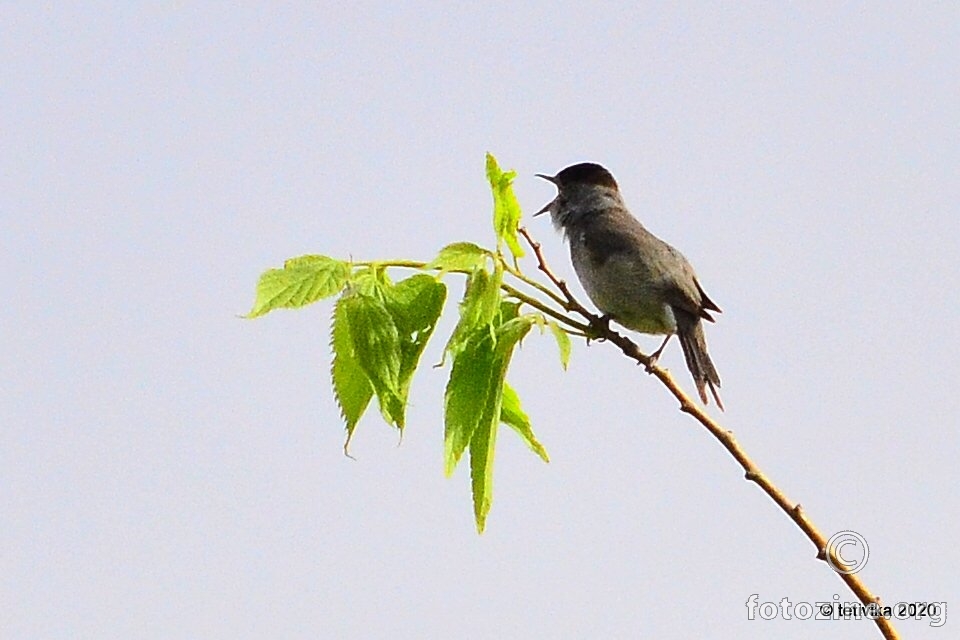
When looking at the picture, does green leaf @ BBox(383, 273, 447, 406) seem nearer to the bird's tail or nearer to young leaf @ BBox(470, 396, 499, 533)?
young leaf @ BBox(470, 396, 499, 533)

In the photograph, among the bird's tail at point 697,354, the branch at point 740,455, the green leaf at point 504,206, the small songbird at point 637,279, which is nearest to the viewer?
the branch at point 740,455

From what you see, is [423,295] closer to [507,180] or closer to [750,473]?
[507,180]

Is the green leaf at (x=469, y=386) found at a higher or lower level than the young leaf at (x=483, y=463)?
higher

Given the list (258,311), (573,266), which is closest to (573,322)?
(258,311)

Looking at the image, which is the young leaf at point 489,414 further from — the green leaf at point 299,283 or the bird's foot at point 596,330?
the green leaf at point 299,283

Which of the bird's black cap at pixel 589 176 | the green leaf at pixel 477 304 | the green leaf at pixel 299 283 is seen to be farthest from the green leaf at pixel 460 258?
the bird's black cap at pixel 589 176

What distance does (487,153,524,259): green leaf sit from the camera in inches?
110

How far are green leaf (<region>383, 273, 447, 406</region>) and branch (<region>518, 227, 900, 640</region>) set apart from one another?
13.2 inches

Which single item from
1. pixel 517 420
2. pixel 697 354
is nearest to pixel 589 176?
pixel 697 354

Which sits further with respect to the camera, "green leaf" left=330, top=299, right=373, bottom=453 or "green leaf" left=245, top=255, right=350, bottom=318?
"green leaf" left=330, top=299, right=373, bottom=453

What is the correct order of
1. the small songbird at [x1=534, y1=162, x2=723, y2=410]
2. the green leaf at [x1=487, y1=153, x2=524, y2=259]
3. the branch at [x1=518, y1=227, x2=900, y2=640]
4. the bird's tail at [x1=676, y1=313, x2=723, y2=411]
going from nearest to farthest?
1. the branch at [x1=518, y1=227, x2=900, y2=640]
2. the green leaf at [x1=487, y1=153, x2=524, y2=259]
3. the bird's tail at [x1=676, y1=313, x2=723, y2=411]
4. the small songbird at [x1=534, y1=162, x2=723, y2=410]

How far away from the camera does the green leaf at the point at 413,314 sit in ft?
8.93

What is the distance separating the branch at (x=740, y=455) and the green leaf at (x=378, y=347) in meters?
0.45

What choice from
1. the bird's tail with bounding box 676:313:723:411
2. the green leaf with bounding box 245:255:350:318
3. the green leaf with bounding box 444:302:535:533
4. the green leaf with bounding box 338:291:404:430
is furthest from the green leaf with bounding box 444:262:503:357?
the bird's tail with bounding box 676:313:723:411
